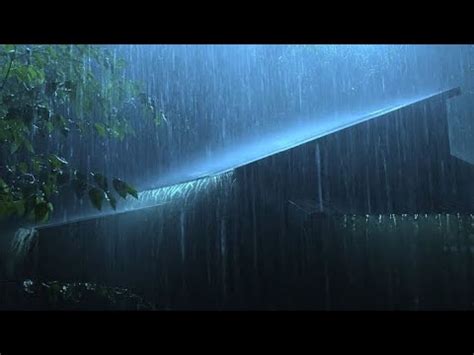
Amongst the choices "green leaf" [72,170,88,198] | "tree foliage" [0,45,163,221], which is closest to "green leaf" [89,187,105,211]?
"tree foliage" [0,45,163,221]

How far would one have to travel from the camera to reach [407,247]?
5328mm

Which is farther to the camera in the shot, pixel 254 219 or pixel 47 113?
pixel 254 219

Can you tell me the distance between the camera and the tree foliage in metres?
2.71

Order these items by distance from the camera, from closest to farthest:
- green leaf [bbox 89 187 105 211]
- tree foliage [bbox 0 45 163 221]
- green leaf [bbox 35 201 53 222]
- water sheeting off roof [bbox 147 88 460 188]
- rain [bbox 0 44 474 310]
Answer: green leaf [bbox 35 201 53 222]
green leaf [bbox 89 187 105 211]
tree foliage [bbox 0 45 163 221]
rain [bbox 0 44 474 310]
water sheeting off roof [bbox 147 88 460 188]

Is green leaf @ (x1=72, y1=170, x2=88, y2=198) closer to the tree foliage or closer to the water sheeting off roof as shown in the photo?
the tree foliage

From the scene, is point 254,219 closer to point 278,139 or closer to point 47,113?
point 47,113

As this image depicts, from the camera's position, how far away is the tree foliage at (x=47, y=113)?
2715 millimetres

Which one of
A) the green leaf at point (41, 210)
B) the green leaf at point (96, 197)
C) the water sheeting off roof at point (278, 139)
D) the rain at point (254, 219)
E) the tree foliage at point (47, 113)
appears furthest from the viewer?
the water sheeting off roof at point (278, 139)

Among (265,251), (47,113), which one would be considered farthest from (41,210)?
(265,251)

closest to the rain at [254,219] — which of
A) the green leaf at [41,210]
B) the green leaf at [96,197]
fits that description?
the green leaf at [96,197]

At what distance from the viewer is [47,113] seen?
3.02 metres

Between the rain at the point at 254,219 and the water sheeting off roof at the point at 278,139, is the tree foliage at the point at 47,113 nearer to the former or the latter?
the rain at the point at 254,219
